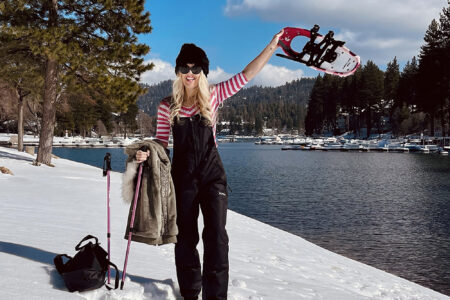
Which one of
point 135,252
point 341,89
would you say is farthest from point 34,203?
point 341,89

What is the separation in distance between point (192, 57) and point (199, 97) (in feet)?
1.29

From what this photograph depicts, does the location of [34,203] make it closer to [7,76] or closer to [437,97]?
[7,76]

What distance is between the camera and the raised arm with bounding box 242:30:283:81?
4.02 meters

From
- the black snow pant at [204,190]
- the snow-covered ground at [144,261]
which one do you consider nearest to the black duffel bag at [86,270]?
the snow-covered ground at [144,261]

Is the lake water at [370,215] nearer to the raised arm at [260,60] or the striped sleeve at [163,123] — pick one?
the raised arm at [260,60]

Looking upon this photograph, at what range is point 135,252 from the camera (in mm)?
5965

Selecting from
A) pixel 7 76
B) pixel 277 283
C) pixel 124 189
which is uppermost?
pixel 7 76

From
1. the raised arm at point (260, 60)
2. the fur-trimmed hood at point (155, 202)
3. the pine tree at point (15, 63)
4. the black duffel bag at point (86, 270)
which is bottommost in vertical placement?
the black duffel bag at point (86, 270)

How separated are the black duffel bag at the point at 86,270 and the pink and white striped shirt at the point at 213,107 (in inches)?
50.4

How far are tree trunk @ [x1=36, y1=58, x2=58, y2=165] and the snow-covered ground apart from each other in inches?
307

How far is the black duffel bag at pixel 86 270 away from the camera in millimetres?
3832

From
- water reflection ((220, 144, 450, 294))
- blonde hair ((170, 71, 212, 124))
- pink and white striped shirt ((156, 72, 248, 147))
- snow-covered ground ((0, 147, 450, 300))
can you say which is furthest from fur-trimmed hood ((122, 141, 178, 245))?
A: water reflection ((220, 144, 450, 294))

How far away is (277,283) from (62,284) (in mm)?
2787

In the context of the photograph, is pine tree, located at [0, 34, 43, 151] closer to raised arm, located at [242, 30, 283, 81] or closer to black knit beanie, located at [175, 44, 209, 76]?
black knit beanie, located at [175, 44, 209, 76]
